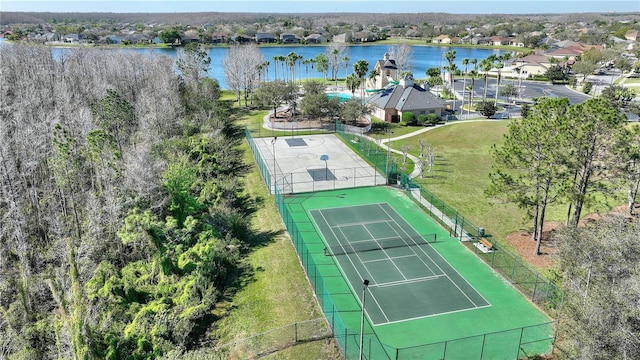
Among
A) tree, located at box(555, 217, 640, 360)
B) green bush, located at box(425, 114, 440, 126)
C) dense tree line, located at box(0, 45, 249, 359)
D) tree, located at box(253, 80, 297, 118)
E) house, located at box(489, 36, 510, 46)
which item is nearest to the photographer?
tree, located at box(555, 217, 640, 360)

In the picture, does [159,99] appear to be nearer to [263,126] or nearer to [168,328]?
[263,126]

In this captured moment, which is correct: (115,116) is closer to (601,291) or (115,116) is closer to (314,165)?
(314,165)

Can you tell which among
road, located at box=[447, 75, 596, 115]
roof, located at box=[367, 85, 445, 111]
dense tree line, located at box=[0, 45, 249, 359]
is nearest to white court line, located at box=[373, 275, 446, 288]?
dense tree line, located at box=[0, 45, 249, 359]

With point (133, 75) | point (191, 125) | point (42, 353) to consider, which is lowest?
point (42, 353)

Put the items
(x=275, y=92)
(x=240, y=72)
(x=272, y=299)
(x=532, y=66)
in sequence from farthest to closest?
(x=532, y=66) < (x=240, y=72) < (x=275, y=92) < (x=272, y=299)

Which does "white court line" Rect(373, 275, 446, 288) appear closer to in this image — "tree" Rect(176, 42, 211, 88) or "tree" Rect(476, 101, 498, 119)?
"tree" Rect(476, 101, 498, 119)

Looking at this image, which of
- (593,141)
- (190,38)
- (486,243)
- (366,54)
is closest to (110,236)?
(486,243)

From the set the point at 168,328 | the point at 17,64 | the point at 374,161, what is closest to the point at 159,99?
the point at 17,64
